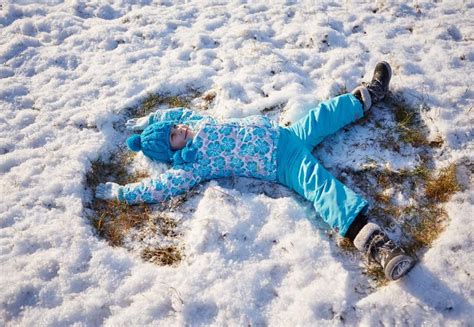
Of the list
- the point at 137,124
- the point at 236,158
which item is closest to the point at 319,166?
the point at 236,158

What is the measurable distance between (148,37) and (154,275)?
401 centimetres

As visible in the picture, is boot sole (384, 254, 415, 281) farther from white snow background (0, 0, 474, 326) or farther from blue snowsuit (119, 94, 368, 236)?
blue snowsuit (119, 94, 368, 236)

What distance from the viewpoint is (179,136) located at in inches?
Answer: 170

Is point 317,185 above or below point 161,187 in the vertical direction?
above

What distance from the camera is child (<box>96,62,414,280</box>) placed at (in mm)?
4062

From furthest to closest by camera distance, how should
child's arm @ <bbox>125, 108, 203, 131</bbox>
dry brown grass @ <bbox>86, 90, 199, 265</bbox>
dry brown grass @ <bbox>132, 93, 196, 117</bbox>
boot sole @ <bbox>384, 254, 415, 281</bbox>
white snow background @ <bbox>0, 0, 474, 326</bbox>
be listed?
dry brown grass @ <bbox>132, 93, 196, 117</bbox>, child's arm @ <bbox>125, 108, 203, 131</bbox>, dry brown grass @ <bbox>86, 90, 199, 265</bbox>, white snow background @ <bbox>0, 0, 474, 326</bbox>, boot sole @ <bbox>384, 254, 415, 281</bbox>

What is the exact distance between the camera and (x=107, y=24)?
6.27m

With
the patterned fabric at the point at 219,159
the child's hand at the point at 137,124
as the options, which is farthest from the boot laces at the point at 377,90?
the child's hand at the point at 137,124

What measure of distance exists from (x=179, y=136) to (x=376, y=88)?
245 centimetres

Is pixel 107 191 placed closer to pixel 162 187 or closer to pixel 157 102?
pixel 162 187

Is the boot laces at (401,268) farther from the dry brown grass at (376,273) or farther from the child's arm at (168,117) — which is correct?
the child's arm at (168,117)

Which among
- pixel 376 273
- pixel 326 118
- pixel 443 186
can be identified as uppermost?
pixel 326 118

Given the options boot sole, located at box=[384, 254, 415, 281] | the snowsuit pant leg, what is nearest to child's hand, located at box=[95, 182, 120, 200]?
the snowsuit pant leg

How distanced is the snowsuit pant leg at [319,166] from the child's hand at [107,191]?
188 cm
